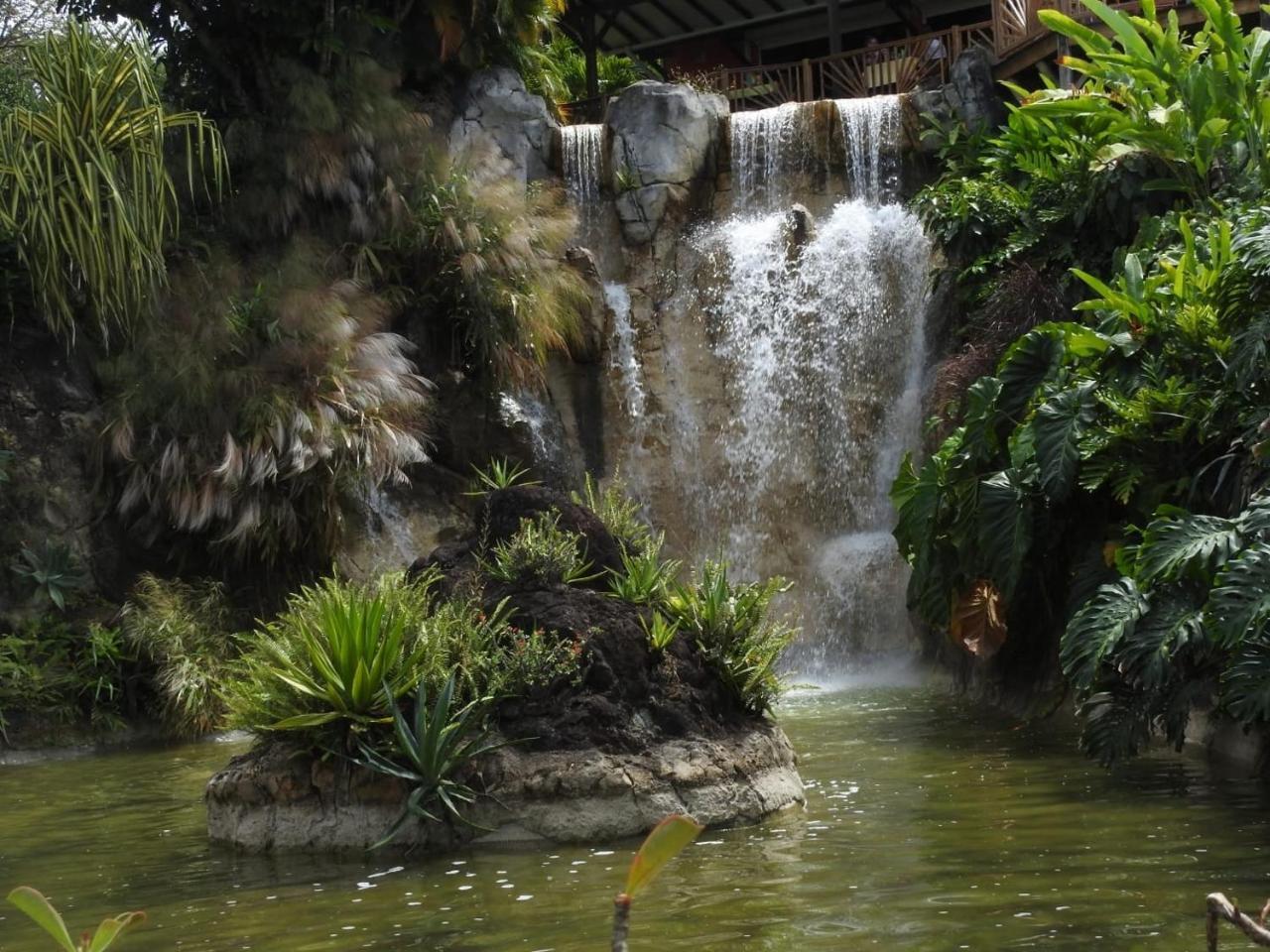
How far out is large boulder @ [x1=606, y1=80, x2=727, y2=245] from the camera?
18438mm

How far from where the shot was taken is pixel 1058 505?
10.0m

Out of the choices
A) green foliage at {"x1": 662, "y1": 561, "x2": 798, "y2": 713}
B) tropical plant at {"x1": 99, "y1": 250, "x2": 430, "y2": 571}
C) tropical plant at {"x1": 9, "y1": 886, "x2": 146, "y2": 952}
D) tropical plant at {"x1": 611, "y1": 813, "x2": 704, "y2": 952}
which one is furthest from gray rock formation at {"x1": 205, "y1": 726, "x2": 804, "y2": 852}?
tropical plant at {"x1": 99, "y1": 250, "x2": 430, "y2": 571}

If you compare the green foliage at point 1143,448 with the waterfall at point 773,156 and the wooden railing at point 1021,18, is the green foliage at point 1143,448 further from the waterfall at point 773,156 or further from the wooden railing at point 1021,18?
the waterfall at point 773,156

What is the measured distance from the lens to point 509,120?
19234 mm

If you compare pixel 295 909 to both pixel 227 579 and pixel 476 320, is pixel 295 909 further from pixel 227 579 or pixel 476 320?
pixel 476 320

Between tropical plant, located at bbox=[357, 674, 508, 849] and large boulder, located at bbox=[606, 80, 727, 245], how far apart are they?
11.9 m

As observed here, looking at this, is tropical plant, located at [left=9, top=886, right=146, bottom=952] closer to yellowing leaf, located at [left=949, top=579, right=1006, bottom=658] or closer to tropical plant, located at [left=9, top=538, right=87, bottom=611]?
yellowing leaf, located at [left=949, top=579, right=1006, bottom=658]

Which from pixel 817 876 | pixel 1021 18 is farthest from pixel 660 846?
pixel 1021 18

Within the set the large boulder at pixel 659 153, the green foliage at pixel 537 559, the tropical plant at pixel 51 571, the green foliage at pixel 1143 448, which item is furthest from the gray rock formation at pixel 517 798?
the large boulder at pixel 659 153

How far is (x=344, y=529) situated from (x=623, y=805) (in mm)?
7362

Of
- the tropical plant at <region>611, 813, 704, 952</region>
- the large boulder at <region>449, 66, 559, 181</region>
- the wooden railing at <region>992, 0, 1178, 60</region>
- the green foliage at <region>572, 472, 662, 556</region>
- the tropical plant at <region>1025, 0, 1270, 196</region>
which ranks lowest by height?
the green foliage at <region>572, 472, 662, 556</region>

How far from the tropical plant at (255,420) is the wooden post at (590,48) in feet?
36.5

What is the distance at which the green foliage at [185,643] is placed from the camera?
12.2m

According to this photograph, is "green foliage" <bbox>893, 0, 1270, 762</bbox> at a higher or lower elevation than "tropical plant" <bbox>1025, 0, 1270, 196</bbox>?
lower
